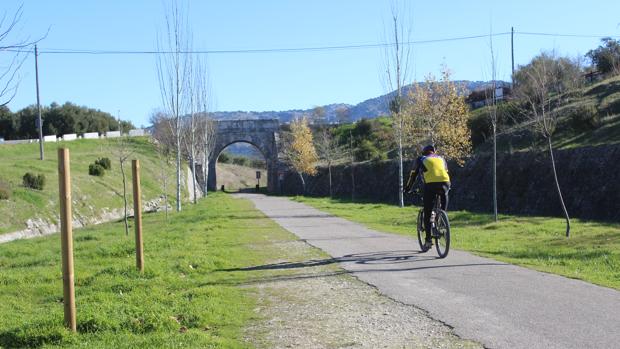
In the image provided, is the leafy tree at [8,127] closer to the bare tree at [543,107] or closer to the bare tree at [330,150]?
the bare tree at [330,150]

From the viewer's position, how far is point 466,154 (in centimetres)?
3147

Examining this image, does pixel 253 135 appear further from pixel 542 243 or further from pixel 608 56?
pixel 542 243

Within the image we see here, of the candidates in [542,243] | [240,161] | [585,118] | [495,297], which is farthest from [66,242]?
[240,161]

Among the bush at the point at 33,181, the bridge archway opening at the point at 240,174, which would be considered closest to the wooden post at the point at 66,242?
the bush at the point at 33,181

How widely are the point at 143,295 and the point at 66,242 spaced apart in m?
1.78

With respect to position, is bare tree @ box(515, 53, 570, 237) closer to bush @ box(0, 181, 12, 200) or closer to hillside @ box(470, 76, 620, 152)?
hillside @ box(470, 76, 620, 152)

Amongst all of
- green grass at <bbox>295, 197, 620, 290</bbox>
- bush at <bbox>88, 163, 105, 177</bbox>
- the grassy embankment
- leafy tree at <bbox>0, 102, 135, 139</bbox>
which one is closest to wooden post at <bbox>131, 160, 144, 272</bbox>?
→ green grass at <bbox>295, 197, 620, 290</bbox>

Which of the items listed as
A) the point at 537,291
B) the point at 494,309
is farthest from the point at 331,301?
the point at 537,291

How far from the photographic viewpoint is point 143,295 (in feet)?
24.6

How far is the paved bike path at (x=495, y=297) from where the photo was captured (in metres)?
5.03

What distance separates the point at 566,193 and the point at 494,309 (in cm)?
1816

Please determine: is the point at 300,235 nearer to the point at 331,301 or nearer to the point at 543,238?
the point at 543,238

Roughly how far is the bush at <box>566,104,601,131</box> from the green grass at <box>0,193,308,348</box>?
64.5 feet

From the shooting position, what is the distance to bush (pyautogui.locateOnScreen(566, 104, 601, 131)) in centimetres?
2769
